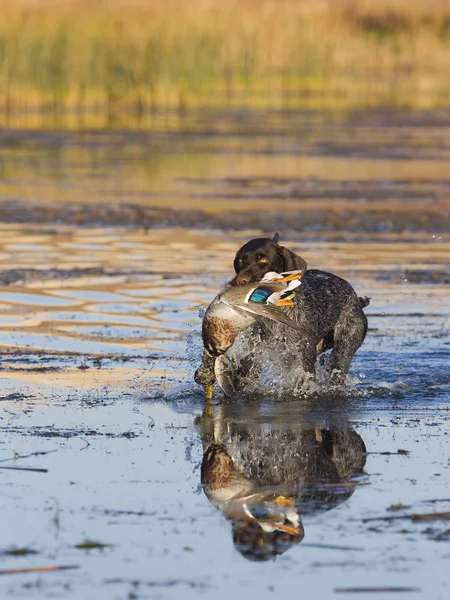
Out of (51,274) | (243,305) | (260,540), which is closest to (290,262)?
(243,305)

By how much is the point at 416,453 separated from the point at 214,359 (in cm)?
184

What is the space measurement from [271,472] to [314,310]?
2.75m

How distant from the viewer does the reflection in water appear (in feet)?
20.7

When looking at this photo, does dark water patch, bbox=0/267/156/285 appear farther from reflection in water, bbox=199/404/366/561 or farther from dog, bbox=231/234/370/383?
reflection in water, bbox=199/404/366/561

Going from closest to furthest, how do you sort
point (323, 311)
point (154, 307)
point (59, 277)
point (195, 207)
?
1. point (323, 311)
2. point (154, 307)
3. point (59, 277)
4. point (195, 207)

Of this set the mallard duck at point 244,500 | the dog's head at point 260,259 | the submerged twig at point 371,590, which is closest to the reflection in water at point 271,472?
the mallard duck at point 244,500

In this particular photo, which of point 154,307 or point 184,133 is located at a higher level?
point 154,307

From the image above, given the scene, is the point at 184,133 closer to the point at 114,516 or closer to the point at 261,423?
the point at 261,423

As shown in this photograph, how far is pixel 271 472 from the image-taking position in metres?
7.33

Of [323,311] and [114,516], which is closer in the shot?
[114,516]

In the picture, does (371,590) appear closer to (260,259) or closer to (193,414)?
(193,414)

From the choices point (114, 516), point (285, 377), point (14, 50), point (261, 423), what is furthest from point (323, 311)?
point (14, 50)

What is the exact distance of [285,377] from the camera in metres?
9.61

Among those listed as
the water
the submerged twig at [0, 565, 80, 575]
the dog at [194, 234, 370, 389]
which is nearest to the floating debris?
the water
